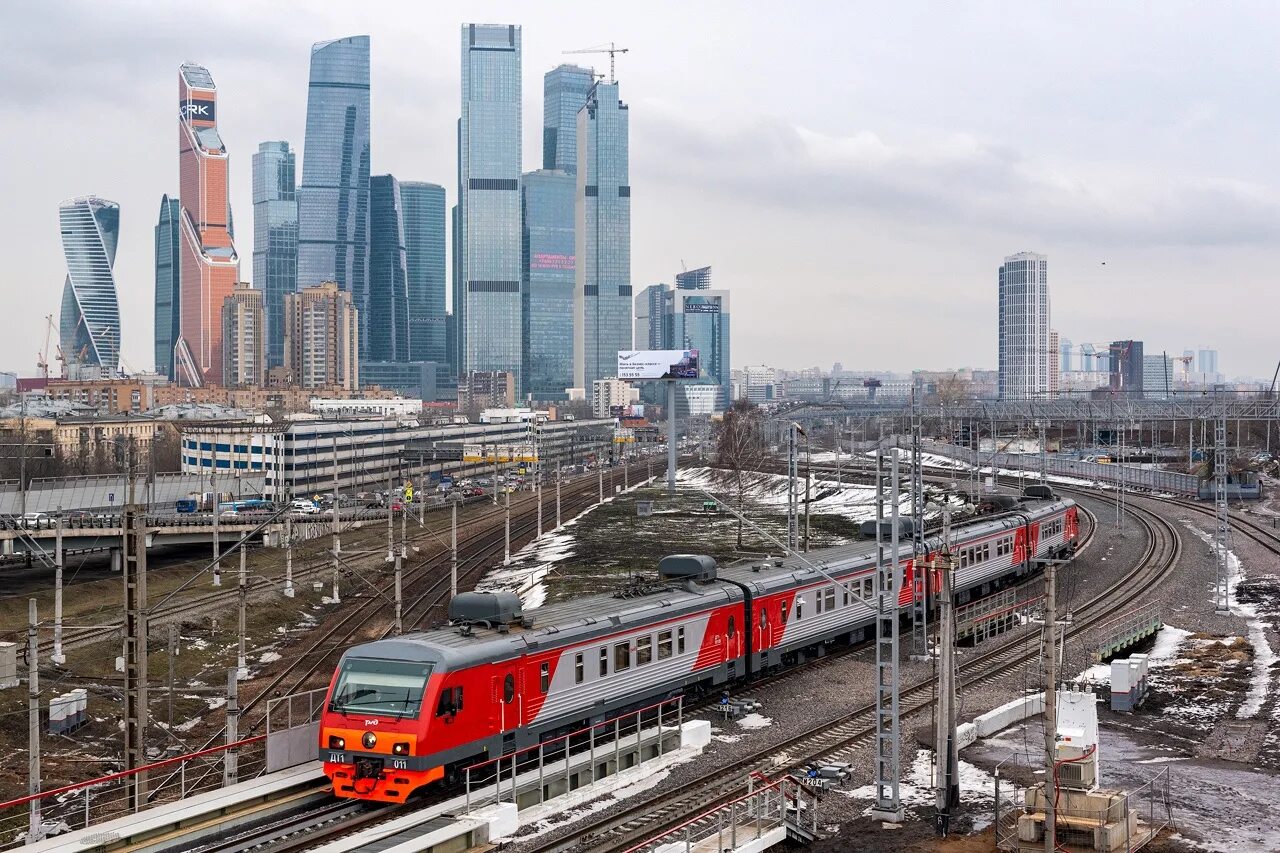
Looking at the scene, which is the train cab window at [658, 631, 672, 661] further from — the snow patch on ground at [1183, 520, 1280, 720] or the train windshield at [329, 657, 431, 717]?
the snow patch on ground at [1183, 520, 1280, 720]

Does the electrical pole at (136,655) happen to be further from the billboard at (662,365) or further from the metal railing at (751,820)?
the billboard at (662,365)

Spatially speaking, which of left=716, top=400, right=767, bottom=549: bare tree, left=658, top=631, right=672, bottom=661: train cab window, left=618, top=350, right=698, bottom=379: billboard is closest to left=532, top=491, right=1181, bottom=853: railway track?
left=658, top=631, right=672, bottom=661: train cab window

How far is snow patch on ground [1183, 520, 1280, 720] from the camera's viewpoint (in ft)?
100

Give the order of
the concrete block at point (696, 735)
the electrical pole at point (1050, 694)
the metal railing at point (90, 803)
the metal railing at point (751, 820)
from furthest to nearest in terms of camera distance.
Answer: the concrete block at point (696, 735) → the metal railing at point (90, 803) → the metal railing at point (751, 820) → the electrical pole at point (1050, 694)

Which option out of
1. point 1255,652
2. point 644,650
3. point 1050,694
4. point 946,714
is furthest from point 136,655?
point 1255,652

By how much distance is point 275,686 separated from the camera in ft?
123

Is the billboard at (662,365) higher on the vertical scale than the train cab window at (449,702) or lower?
higher

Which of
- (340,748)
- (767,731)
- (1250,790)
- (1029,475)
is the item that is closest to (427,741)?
(340,748)

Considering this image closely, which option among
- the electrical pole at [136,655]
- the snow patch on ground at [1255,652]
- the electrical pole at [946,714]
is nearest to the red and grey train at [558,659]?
the electrical pole at [946,714]

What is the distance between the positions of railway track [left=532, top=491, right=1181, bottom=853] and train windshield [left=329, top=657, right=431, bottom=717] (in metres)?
3.45

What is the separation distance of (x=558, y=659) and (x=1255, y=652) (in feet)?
75.8

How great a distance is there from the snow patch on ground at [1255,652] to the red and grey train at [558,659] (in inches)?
348

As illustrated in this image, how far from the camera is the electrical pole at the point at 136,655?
2114 centimetres

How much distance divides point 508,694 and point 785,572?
12.6 metres
